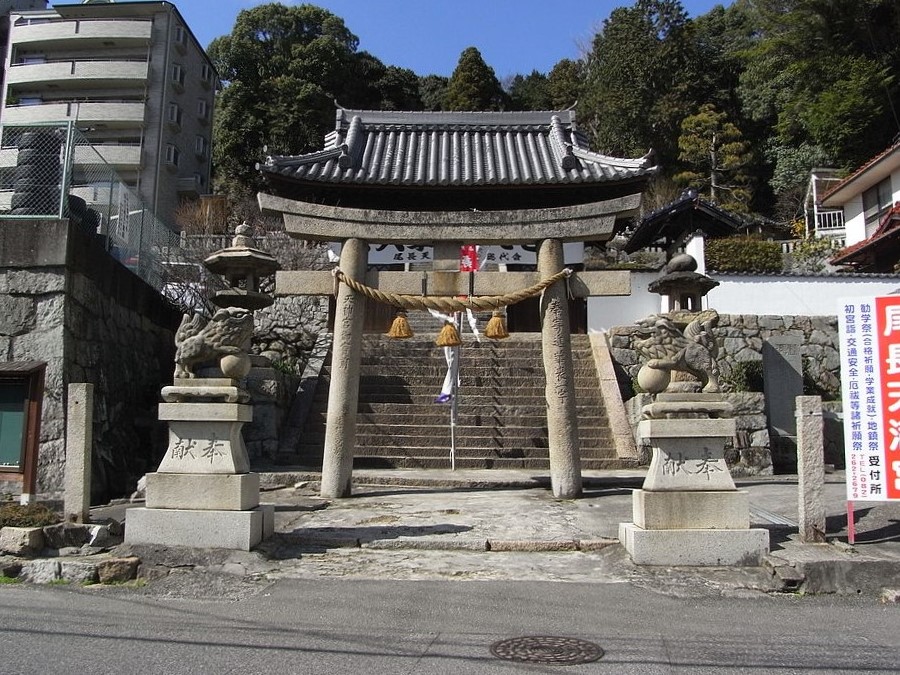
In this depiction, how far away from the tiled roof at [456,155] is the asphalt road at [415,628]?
9.90 m

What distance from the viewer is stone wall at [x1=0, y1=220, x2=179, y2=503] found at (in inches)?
399

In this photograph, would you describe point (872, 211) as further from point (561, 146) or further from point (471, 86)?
point (471, 86)

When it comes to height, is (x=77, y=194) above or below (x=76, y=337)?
above

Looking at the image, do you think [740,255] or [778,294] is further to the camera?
[740,255]

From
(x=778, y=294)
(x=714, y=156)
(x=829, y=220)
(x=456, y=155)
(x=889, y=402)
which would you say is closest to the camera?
(x=889, y=402)

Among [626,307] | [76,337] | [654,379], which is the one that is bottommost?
[654,379]

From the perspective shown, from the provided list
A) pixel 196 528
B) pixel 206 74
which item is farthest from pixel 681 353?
pixel 206 74

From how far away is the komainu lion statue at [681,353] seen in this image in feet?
22.0

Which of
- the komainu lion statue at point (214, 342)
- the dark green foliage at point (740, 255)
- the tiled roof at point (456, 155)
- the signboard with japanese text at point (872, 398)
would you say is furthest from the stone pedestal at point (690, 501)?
the dark green foliage at point (740, 255)

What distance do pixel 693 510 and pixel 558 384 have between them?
3.79 meters

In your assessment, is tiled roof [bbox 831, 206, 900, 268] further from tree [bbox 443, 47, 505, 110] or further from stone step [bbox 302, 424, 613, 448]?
tree [bbox 443, 47, 505, 110]

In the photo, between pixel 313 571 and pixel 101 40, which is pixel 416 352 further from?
pixel 101 40

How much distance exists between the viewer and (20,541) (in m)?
6.43

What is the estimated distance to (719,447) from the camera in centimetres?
645
